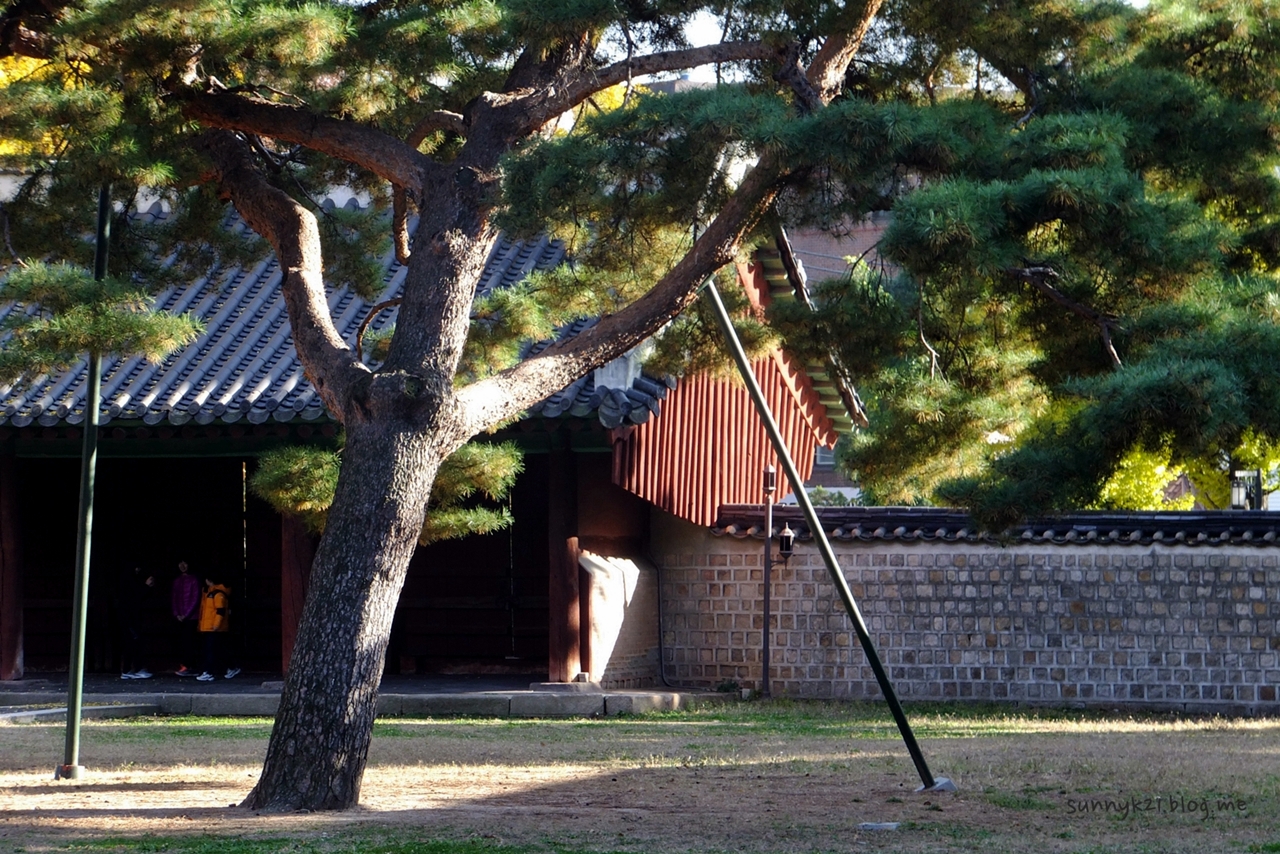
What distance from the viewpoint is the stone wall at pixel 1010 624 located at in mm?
16266

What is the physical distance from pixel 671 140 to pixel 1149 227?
7.70 ft

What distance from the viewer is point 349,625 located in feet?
27.4

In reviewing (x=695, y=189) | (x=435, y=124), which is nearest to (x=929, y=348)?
(x=695, y=189)

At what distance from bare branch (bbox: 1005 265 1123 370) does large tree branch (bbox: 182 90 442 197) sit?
353 cm

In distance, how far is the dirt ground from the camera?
25.8 feet

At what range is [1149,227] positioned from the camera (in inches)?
291

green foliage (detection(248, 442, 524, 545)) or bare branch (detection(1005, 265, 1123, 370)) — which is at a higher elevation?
bare branch (detection(1005, 265, 1123, 370))

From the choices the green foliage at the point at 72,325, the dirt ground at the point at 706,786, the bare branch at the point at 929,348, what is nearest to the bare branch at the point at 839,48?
the bare branch at the point at 929,348

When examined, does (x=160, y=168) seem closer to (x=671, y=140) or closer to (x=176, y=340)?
(x=176, y=340)

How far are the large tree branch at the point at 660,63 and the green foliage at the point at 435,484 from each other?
3.64 metres

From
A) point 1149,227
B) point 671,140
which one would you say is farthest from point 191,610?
point 1149,227

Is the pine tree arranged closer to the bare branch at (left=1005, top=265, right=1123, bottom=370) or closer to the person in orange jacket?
the bare branch at (left=1005, top=265, right=1123, bottom=370)

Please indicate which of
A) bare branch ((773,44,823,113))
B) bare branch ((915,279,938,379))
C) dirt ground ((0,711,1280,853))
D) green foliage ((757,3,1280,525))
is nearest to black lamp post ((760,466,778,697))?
dirt ground ((0,711,1280,853))

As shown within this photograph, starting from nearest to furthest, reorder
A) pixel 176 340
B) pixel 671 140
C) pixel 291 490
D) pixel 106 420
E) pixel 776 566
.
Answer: pixel 671 140, pixel 176 340, pixel 291 490, pixel 106 420, pixel 776 566
